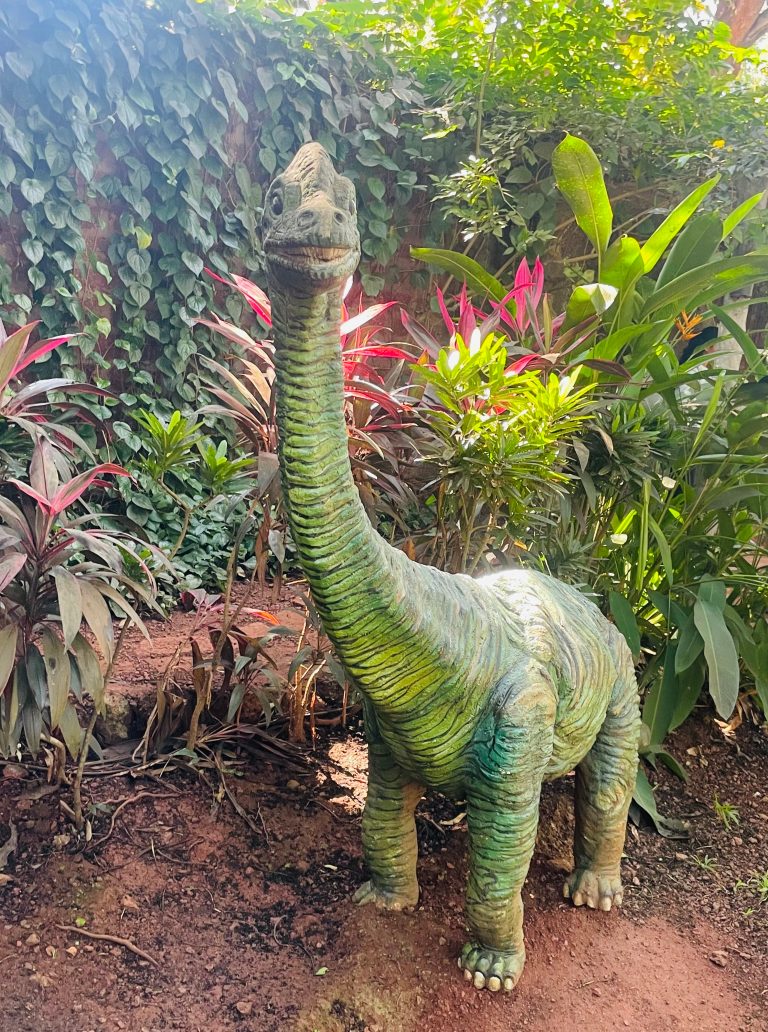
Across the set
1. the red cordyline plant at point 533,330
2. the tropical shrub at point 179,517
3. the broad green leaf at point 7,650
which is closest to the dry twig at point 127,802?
the broad green leaf at point 7,650

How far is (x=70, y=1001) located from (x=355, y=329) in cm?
180

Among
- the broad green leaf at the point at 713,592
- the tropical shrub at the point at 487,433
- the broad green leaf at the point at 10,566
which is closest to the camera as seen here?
the broad green leaf at the point at 10,566

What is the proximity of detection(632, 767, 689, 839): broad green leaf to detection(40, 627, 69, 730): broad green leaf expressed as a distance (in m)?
1.95

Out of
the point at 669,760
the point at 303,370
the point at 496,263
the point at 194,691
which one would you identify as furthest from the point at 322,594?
the point at 496,263

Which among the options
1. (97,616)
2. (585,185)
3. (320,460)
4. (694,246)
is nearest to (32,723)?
(97,616)

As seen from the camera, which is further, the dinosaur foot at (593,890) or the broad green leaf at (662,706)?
the broad green leaf at (662,706)

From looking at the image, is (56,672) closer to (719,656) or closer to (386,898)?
(386,898)

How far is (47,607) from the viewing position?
206 centimetres

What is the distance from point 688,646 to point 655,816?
617mm

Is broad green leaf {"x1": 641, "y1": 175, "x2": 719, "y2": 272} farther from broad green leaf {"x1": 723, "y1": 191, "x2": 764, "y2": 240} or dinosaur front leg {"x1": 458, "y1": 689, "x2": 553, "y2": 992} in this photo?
dinosaur front leg {"x1": 458, "y1": 689, "x2": 553, "y2": 992}

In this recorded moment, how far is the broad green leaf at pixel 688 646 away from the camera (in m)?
2.90

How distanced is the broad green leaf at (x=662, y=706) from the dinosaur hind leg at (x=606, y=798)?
77 cm

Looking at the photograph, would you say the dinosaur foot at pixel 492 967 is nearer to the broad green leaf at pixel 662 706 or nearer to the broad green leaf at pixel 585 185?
the broad green leaf at pixel 662 706

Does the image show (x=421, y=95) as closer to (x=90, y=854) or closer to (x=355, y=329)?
(x=355, y=329)
